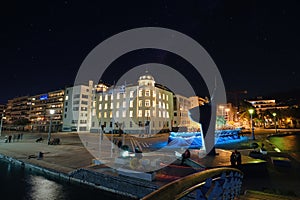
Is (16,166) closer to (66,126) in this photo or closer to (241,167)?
(241,167)

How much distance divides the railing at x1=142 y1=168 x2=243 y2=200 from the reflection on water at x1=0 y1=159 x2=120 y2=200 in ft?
30.8

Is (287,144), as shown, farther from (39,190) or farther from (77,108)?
(77,108)

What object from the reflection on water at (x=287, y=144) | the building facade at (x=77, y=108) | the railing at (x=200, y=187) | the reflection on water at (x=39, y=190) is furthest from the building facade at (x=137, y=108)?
the railing at (x=200, y=187)

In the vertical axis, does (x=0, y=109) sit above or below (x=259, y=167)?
above

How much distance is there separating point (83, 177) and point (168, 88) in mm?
53582

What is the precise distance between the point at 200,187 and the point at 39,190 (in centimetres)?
1399

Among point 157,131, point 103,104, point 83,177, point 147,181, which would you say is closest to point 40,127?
point 103,104

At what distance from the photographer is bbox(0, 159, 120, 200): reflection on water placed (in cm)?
1135

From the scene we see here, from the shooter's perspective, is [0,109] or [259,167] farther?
[0,109]

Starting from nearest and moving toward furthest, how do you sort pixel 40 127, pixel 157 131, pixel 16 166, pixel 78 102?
pixel 16 166 → pixel 157 131 → pixel 78 102 → pixel 40 127

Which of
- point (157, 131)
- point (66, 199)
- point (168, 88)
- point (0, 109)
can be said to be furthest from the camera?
point (0, 109)

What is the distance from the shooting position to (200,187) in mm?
2453

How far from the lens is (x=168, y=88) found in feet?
211

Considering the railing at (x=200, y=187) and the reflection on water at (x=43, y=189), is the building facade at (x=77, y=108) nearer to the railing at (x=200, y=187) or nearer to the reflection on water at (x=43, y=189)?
the reflection on water at (x=43, y=189)
